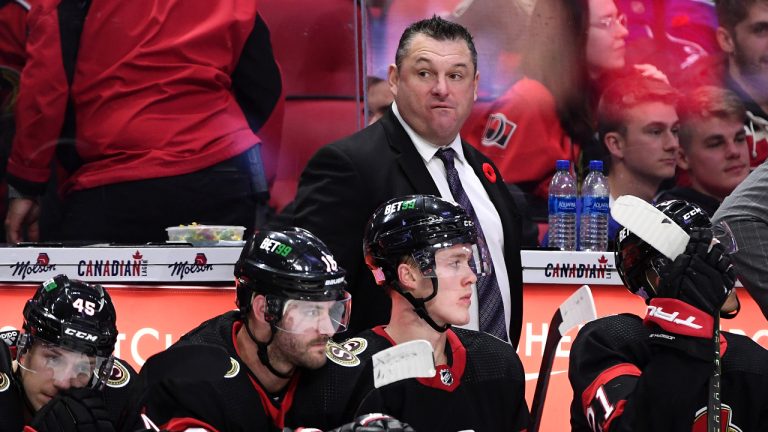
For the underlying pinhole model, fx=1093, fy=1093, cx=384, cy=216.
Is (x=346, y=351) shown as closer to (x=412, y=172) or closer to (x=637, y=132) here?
(x=412, y=172)

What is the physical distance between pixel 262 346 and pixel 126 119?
7.34 feet

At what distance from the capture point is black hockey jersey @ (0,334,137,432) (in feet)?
9.42

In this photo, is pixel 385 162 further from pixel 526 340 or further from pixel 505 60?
pixel 505 60

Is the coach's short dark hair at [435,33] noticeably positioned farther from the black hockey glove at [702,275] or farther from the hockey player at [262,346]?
the black hockey glove at [702,275]

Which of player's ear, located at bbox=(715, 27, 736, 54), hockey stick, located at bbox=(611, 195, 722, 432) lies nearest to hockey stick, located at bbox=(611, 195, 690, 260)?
hockey stick, located at bbox=(611, 195, 722, 432)

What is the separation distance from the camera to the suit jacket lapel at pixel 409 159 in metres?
3.39

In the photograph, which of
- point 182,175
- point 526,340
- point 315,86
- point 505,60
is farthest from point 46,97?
point 526,340

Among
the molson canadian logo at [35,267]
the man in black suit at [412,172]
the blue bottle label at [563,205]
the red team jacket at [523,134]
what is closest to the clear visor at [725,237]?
the man in black suit at [412,172]

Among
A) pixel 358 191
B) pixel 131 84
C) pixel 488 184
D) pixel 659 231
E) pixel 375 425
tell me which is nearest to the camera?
pixel 375 425

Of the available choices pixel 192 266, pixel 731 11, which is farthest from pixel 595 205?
pixel 192 266

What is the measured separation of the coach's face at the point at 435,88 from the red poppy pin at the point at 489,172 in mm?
218

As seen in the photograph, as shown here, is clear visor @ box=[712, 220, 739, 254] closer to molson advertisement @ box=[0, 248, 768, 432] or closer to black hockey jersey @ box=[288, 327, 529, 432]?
black hockey jersey @ box=[288, 327, 529, 432]

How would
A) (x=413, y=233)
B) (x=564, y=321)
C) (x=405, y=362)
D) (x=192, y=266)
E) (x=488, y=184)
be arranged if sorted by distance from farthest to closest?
(x=192, y=266) → (x=488, y=184) → (x=413, y=233) → (x=564, y=321) → (x=405, y=362)

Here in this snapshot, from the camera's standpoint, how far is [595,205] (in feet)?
14.9
